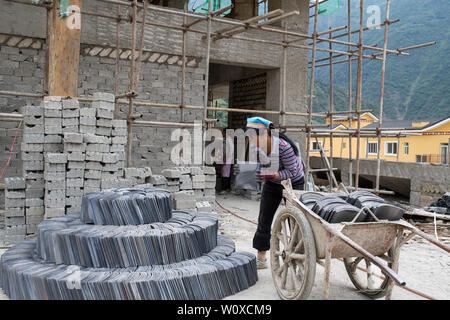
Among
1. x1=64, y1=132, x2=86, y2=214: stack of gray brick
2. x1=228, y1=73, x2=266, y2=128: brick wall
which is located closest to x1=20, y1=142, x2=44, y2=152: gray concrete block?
x1=64, y1=132, x2=86, y2=214: stack of gray brick

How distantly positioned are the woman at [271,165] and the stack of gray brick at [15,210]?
367 cm

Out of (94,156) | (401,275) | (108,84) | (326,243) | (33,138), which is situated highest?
(108,84)

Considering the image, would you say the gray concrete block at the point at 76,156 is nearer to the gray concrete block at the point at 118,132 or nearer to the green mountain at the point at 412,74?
the gray concrete block at the point at 118,132

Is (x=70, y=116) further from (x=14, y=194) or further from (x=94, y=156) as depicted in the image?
(x=14, y=194)

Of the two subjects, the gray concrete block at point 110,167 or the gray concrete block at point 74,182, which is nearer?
the gray concrete block at point 74,182

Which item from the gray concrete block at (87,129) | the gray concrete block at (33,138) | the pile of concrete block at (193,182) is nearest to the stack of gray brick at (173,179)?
the pile of concrete block at (193,182)

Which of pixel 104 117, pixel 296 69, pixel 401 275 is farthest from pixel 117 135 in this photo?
pixel 296 69

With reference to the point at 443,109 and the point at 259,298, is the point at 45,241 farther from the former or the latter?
the point at 443,109

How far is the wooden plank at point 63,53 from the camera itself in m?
6.80

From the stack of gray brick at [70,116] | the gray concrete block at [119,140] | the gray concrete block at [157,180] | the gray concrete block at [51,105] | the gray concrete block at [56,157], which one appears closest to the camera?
the gray concrete block at [56,157]

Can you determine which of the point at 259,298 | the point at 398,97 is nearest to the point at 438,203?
the point at 259,298

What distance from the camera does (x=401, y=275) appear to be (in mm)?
5453

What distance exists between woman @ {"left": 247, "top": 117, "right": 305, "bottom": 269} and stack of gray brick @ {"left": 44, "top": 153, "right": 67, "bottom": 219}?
3033 millimetres

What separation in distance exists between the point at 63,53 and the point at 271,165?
4.14m
